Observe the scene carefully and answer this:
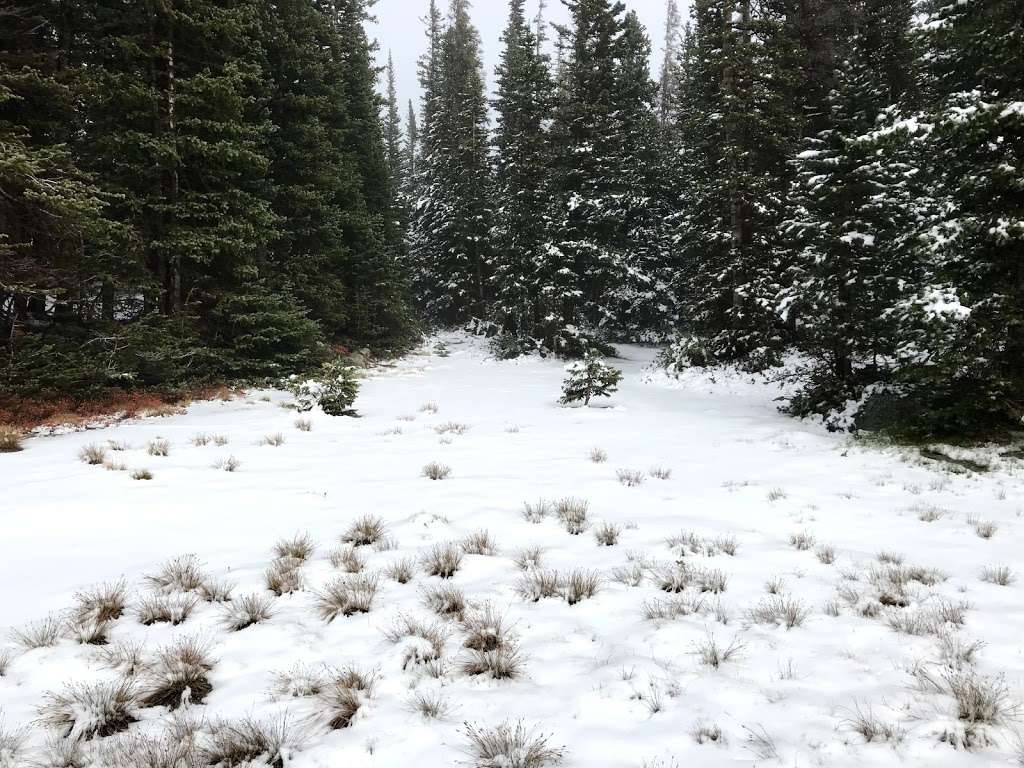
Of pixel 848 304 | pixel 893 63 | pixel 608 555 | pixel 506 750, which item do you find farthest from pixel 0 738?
pixel 893 63

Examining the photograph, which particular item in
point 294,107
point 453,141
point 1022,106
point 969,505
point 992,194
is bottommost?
point 969,505

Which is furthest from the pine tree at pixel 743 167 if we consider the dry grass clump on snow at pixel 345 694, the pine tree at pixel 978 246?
the dry grass clump on snow at pixel 345 694

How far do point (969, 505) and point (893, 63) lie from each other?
17.9 m

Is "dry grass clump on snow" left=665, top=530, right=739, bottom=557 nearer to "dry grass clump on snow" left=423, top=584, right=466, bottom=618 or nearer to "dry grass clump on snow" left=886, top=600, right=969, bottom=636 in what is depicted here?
"dry grass clump on snow" left=886, top=600, right=969, bottom=636

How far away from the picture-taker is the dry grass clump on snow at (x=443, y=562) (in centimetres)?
443

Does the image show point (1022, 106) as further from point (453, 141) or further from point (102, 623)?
point (453, 141)

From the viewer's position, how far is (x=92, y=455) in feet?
24.9

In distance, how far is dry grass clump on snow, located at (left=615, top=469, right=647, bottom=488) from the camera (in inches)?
281

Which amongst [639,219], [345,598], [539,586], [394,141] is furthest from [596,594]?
[394,141]

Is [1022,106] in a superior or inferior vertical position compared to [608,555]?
superior

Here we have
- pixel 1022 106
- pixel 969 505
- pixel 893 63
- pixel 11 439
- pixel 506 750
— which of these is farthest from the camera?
pixel 893 63

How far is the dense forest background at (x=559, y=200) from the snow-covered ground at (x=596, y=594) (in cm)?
334

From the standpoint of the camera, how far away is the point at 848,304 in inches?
456

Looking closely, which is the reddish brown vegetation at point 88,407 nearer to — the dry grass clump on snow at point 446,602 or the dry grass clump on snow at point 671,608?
the dry grass clump on snow at point 446,602
